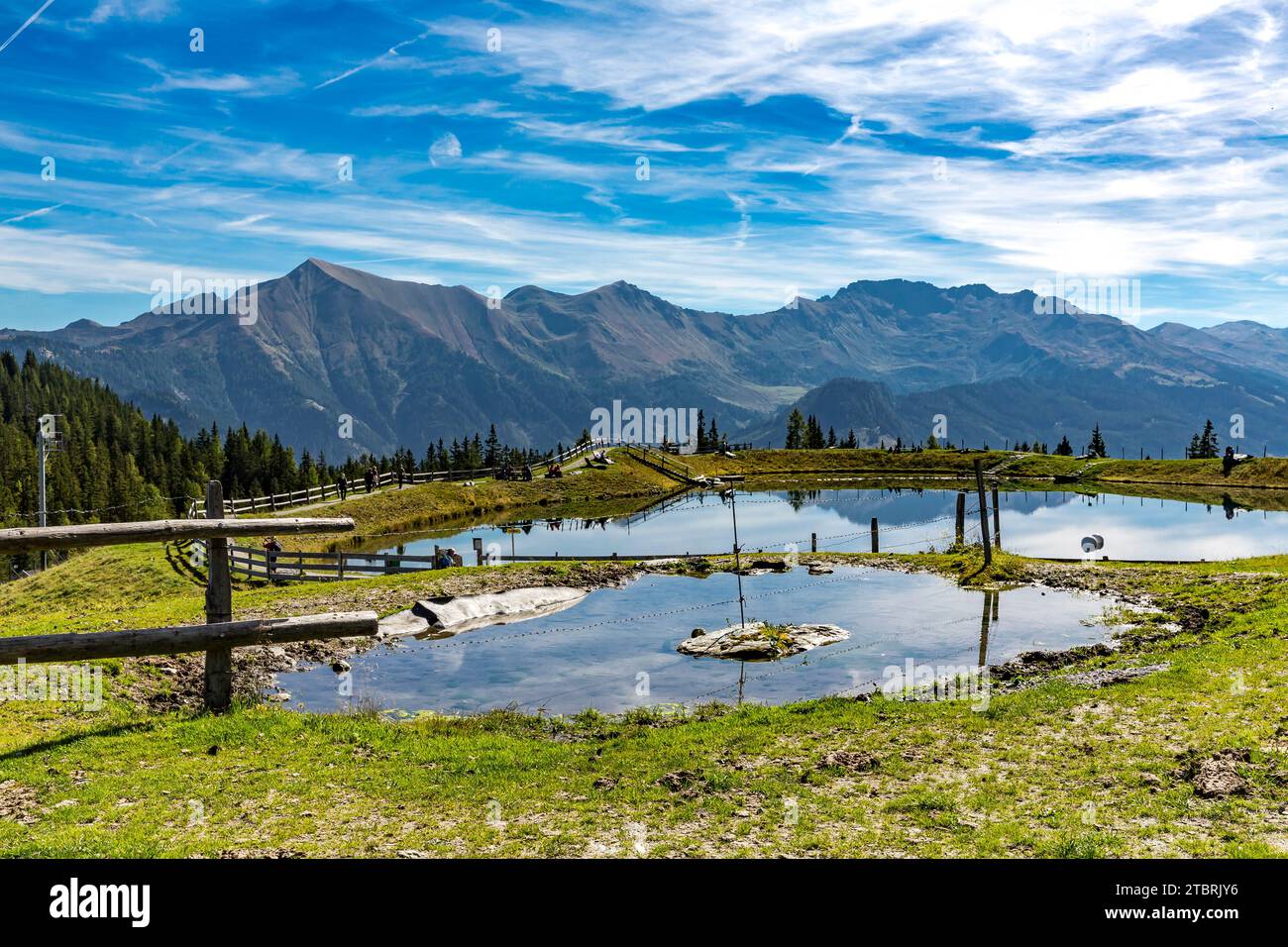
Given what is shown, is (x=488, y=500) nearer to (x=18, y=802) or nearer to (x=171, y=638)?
(x=171, y=638)

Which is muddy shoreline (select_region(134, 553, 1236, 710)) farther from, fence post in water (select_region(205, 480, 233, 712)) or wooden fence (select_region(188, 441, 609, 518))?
wooden fence (select_region(188, 441, 609, 518))

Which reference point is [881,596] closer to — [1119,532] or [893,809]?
[893,809]

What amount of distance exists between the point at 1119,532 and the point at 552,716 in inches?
2364

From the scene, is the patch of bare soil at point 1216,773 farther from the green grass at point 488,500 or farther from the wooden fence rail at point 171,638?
the green grass at point 488,500

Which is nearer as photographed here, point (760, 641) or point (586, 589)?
point (760, 641)

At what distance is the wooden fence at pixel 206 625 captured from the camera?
581 inches

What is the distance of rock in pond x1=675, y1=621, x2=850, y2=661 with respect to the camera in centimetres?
2792

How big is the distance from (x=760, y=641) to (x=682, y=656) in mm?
2595

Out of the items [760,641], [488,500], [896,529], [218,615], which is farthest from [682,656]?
[488,500]

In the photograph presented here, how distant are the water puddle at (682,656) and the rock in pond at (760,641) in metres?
0.55

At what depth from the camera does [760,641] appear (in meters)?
28.5

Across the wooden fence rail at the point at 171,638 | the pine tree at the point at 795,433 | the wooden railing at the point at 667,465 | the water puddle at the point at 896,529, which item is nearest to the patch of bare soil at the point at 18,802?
the wooden fence rail at the point at 171,638
